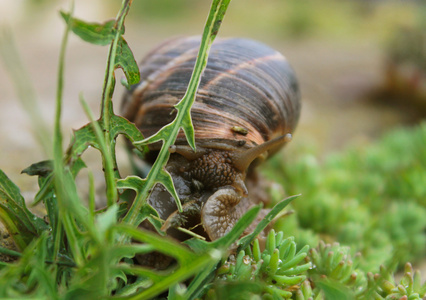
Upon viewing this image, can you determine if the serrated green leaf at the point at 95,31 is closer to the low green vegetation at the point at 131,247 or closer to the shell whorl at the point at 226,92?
the low green vegetation at the point at 131,247

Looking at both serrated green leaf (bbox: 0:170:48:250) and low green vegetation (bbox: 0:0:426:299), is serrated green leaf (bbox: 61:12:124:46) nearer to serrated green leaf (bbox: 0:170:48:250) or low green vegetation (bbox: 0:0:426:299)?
low green vegetation (bbox: 0:0:426:299)

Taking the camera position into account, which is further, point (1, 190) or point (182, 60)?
point (182, 60)

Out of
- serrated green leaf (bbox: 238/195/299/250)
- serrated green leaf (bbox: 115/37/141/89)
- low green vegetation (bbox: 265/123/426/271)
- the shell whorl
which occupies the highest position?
serrated green leaf (bbox: 115/37/141/89)

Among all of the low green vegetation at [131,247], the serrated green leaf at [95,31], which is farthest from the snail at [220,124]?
the serrated green leaf at [95,31]

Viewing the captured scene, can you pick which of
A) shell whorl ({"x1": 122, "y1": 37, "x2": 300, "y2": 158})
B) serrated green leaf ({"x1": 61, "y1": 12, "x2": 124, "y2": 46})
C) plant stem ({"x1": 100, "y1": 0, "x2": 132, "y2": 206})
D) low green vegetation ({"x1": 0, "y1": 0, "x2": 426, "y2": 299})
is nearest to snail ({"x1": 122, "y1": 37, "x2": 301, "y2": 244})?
shell whorl ({"x1": 122, "y1": 37, "x2": 300, "y2": 158})

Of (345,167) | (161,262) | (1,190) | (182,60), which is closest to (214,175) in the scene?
(161,262)

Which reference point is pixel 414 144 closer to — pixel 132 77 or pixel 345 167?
pixel 345 167
